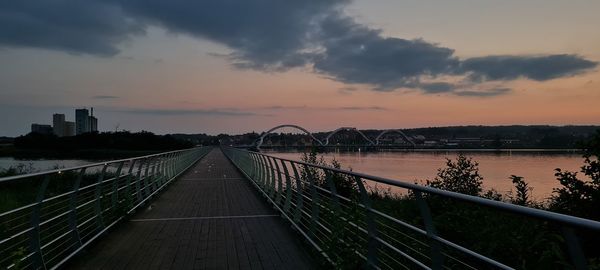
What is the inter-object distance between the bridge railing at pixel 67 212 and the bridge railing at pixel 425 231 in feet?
8.70

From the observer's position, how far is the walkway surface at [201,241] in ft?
18.8

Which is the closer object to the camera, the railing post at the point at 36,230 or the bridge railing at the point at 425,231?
the bridge railing at the point at 425,231

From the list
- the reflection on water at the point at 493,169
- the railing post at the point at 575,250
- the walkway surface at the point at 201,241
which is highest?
the railing post at the point at 575,250

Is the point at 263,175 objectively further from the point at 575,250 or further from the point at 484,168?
the point at 484,168

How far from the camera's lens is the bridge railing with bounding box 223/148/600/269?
2.36 m

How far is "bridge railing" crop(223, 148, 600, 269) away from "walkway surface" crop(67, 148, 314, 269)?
346mm

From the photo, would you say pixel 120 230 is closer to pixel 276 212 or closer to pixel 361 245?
pixel 276 212

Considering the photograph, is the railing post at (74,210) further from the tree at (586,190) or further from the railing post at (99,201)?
the tree at (586,190)

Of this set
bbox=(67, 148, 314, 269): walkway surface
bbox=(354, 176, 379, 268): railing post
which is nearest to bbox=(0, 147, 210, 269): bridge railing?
bbox=(67, 148, 314, 269): walkway surface

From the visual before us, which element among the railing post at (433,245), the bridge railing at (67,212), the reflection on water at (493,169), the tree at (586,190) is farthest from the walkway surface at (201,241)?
the reflection on water at (493,169)

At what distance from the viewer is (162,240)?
279 inches

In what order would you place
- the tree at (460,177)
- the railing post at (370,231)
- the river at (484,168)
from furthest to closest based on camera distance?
the river at (484,168), the tree at (460,177), the railing post at (370,231)

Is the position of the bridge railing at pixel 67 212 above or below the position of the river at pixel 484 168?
above

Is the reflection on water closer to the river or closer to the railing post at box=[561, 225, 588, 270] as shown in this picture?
the river
